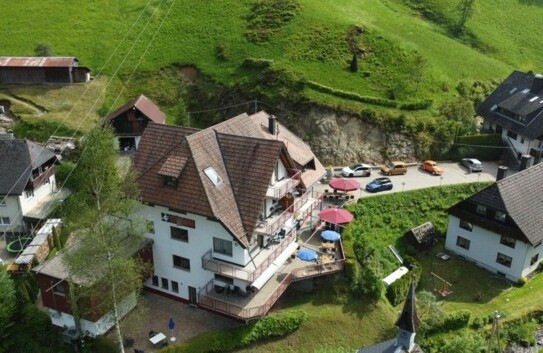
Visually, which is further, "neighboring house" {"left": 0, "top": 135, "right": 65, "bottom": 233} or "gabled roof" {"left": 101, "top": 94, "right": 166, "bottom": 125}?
"gabled roof" {"left": 101, "top": 94, "right": 166, "bottom": 125}

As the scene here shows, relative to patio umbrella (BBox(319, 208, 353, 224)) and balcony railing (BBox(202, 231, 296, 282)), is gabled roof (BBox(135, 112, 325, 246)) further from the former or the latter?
patio umbrella (BBox(319, 208, 353, 224))

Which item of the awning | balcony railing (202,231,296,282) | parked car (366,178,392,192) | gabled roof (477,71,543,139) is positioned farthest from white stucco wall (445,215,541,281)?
balcony railing (202,231,296,282)

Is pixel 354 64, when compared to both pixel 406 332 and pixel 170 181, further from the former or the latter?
pixel 406 332

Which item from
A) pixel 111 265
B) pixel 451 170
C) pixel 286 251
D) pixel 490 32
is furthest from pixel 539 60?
pixel 111 265

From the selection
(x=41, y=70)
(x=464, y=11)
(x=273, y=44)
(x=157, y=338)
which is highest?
(x=464, y=11)

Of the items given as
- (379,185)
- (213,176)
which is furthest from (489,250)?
(213,176)
